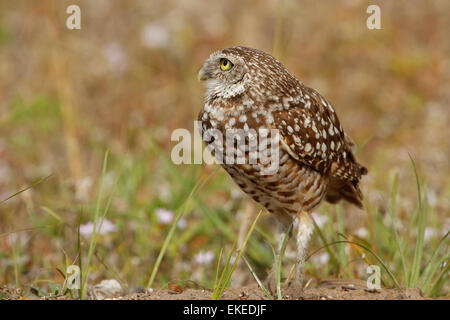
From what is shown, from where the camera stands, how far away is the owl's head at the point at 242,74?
12.1ft

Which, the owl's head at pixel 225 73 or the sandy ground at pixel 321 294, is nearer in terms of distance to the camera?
the sandy ground at pixel 321 294

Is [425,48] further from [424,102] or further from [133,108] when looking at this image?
[133,108]

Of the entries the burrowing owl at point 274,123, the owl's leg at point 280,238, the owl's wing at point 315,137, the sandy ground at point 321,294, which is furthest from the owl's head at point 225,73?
the sandy ground at point 321,294

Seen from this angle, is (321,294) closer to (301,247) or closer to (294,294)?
(294,294)

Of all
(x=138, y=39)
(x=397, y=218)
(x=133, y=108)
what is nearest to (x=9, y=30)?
(x=138, y=39)

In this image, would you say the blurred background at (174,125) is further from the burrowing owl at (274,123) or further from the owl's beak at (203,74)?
the owl's beak at (203,74)

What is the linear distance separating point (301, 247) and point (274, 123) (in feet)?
2.75

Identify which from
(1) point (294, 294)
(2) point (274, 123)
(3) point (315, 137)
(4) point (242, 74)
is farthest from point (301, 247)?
(4) point (242, 74)

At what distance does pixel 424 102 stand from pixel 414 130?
28.7 inches

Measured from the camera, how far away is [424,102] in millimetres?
8531

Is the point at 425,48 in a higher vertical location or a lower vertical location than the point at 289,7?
lower

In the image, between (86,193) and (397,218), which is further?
(86,193)

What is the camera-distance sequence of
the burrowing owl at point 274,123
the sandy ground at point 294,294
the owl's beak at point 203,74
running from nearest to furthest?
1. the sandy ground at point 294,294
2. the burrowing owl at point 274,123
3. the owl's beak at point 203,74

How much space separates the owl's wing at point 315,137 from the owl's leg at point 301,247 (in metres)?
0.34
